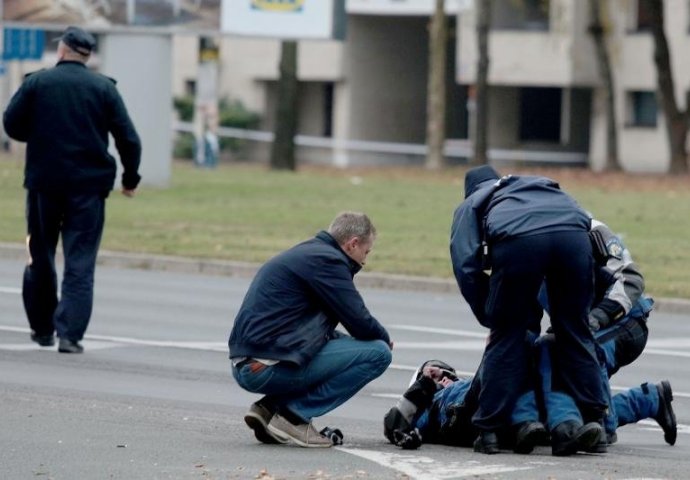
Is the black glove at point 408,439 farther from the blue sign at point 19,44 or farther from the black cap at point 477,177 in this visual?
the blue sign at point 19,44

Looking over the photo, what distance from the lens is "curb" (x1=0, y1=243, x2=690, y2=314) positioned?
63.2 feet

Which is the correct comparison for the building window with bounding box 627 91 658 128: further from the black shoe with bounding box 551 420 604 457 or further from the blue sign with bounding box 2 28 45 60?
the black shoe with bounding box 551 420 604 457

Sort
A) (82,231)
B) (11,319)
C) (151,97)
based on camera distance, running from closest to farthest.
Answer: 1. (82,231)
2. (11,319)
3. (151,97)

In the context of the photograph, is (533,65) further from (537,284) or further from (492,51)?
(537,284)

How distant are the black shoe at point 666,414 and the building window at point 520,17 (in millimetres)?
46060

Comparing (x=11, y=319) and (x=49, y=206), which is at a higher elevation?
(x=49, y=206)

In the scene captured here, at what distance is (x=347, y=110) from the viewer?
58.2 metres

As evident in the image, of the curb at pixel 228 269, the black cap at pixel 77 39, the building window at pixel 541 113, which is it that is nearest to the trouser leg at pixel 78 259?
the black cap at pixel 77 39

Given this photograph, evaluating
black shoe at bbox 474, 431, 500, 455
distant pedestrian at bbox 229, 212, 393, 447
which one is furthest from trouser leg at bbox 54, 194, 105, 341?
black shoe at bbox 474, 431, 500, 455

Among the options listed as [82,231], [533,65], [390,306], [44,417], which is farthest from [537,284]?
[533,65]

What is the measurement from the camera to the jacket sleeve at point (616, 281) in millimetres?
9500

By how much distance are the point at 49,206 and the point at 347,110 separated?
45563 mm

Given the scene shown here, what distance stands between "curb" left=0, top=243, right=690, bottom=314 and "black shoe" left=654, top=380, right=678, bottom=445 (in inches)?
322

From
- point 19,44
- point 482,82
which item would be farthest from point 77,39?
point 482,82
